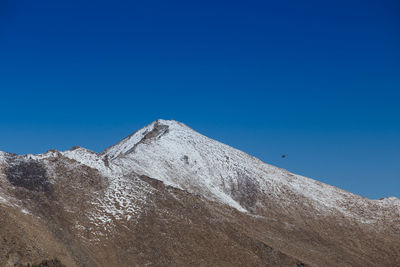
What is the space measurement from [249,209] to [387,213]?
2939cm

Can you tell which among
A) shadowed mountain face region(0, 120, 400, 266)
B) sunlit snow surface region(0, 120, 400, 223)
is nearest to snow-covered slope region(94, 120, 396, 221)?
sunlit snow surface region(0, 120, 400, 223)

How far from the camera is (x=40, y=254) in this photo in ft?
105

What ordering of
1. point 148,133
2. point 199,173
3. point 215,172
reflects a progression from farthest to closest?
1. point 148,133
2. point 215,172
3. point 199,173

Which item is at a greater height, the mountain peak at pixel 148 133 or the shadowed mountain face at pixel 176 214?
the mountain peak at pixel 148 133

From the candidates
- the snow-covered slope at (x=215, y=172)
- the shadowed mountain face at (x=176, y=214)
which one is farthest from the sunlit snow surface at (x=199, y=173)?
the shadowed mountain face at (x=176, y=214)

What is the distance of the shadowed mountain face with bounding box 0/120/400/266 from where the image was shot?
3753cm

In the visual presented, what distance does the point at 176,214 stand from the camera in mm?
47719

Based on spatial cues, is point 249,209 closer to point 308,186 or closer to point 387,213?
point 308,186

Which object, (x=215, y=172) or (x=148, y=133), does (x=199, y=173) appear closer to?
(x=215, y=172)

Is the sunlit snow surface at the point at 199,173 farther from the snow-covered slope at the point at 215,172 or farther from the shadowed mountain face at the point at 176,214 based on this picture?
the shadowed mountain face at the point at 176,214

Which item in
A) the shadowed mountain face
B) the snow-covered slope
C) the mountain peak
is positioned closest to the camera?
the shadowed mountain face

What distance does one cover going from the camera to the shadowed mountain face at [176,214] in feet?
123

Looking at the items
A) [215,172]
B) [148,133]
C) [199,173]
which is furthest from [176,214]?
[148,133]

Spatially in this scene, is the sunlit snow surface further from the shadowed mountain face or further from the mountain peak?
the shadowed mountain face
